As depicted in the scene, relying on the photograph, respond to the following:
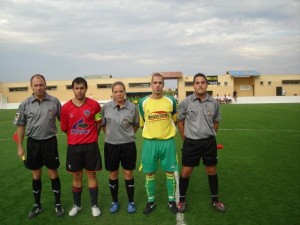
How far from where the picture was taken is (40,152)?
13.8 feet

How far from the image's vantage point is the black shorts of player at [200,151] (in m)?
4.26

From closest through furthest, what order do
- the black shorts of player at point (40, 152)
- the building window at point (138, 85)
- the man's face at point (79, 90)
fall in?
the man's face at point (79, 90) → the black shorts of player at point (40, 152) → the building window at point (138, 85)

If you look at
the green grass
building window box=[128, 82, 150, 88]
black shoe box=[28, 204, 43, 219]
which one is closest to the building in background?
building window box=[128, 82, 150, 88]

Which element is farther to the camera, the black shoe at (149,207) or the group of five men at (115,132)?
the black shoe at (149,207)

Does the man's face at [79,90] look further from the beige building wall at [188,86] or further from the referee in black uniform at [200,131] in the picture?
the beige building wall at [188,86]

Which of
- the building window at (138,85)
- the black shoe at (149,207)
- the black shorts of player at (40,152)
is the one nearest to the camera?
the black shorts of player at (40,152)

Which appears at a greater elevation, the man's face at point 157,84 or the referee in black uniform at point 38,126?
the man's face at point 157,84

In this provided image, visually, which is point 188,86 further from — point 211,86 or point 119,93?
point 119,93

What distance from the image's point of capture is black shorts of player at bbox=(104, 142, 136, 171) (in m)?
4.25

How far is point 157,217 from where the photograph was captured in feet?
13.6

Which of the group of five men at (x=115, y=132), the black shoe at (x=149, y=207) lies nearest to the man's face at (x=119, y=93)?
the group of five men at (x=115, y=132)

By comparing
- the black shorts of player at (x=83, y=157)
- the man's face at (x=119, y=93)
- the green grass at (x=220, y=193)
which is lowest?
the green grass at (x=220, y=193)

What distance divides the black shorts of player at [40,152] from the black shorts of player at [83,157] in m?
0.27

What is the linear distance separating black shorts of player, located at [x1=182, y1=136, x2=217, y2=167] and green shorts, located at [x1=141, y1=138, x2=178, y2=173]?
0.22 meters
